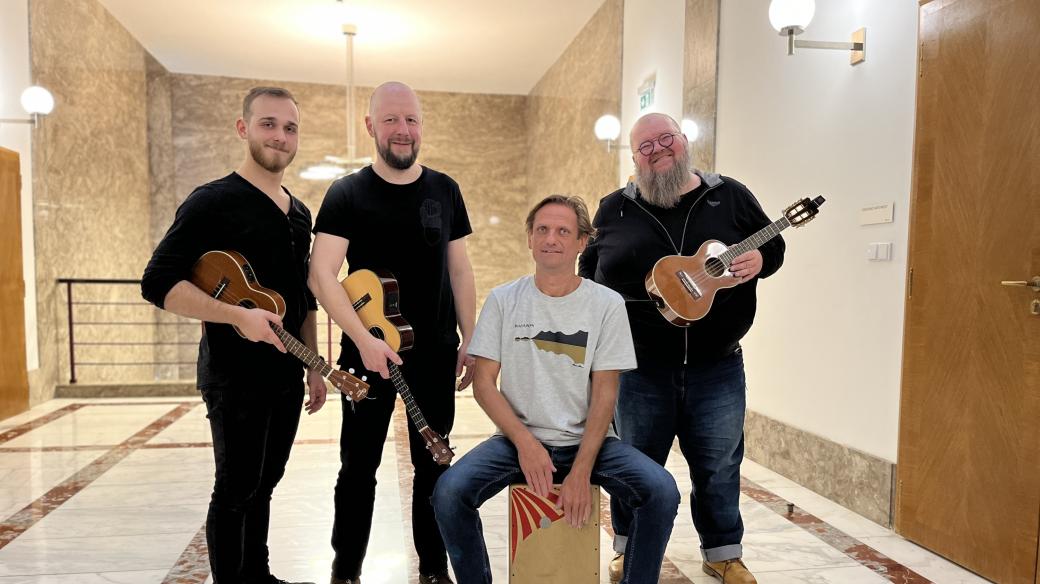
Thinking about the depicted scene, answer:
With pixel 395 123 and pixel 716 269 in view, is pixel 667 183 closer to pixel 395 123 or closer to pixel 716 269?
pixel 716 269

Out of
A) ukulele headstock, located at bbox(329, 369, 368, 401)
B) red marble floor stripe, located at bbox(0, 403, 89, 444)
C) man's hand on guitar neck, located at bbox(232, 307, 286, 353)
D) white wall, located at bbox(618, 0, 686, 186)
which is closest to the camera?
man's hand on guitar neck, located at bbox(232, 307, 286, 353)

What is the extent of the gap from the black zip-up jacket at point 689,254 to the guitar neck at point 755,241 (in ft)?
0.35

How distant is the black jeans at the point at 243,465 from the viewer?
1761 mm

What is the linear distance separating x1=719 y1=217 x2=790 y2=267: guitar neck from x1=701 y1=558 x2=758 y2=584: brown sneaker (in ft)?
3.28

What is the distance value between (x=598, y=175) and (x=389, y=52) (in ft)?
11.0

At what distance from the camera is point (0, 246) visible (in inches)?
197

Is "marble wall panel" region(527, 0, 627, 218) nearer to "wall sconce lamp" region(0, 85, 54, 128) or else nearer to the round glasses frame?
the round glasses frame

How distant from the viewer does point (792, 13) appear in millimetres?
2969

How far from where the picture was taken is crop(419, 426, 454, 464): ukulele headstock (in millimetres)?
1858

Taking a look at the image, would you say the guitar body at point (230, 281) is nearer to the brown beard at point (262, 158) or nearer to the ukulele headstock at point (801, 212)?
the brown beard at point (262, 158)

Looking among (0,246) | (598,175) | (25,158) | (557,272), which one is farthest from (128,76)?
(557,272)

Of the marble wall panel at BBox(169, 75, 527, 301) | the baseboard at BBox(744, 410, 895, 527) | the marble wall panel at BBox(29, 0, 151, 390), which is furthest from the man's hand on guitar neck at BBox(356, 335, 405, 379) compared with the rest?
the marble wall panel at BBox(169, 75, 527, 301)

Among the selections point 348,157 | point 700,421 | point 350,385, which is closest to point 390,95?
point 350,385

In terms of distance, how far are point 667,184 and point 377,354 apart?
40.5 inches
